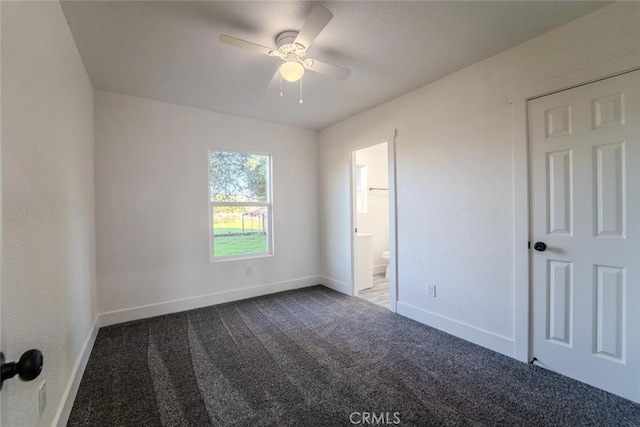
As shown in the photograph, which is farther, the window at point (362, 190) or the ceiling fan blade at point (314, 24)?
the window at point (362, 190)

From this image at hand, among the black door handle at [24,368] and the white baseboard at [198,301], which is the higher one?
the black door handle at [24,368]

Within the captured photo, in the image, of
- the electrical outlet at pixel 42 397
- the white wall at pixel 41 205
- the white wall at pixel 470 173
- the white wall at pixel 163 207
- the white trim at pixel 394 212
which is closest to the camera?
the white wall at pixel 41 205

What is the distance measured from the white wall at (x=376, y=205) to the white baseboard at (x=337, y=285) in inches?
46.8

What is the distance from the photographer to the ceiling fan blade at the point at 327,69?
2132mm

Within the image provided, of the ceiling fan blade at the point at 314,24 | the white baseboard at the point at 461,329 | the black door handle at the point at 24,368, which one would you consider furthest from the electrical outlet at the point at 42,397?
the white baseboard at the point at 461,329

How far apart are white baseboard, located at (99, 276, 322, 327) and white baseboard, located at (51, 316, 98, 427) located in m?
0.46

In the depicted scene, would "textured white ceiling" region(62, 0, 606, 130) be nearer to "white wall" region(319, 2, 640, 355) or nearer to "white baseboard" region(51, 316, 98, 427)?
"white wall" region(319, 2, 640, 355)

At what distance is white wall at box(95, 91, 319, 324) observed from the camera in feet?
9.84

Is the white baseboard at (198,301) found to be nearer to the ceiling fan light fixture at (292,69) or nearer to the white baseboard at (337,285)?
the white baseboard at (337,285)

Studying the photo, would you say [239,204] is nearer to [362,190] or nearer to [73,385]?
[362,190]

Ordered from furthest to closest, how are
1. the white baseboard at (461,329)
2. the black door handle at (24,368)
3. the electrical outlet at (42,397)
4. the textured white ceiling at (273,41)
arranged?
1. the white baseboard at (461,329)
2. the textured white ceiling at (273,41)
3. the electrical outlet at (42,397)
4. the black door handle at (24,368)

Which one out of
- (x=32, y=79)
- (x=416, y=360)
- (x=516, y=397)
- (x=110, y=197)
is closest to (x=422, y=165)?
(x=416, y=360)

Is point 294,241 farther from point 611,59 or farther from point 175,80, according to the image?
point 611,59
